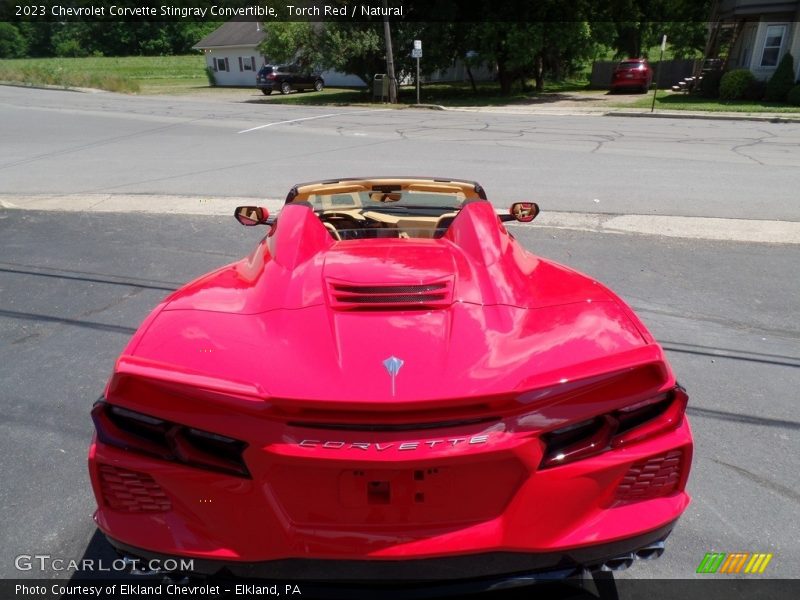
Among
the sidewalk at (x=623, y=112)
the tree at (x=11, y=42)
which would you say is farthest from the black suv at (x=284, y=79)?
the tree at (x=11, y=42)

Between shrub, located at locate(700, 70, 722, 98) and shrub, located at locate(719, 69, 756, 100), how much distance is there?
161 centimetres

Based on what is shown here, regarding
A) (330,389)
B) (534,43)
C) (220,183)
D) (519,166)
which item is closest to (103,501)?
(330,389)

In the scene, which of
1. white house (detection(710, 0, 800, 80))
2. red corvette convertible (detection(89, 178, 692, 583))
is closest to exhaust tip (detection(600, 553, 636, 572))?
red corvette convertible (detection(89, 178, 692, 583))

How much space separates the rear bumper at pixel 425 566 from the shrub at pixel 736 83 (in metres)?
27.9

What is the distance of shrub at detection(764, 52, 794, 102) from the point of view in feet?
77.1

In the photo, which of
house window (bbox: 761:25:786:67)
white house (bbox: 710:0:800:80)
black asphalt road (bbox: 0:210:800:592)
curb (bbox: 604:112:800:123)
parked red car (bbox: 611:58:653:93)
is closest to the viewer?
black asphalt road (bbox: 0:210:800:592)

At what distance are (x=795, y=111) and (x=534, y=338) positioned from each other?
23.5 metres

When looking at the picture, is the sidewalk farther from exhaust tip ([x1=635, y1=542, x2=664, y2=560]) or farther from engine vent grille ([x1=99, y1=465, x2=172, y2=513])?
engine vent grille ([x1=99, y1=465, x2=172, y2=513])

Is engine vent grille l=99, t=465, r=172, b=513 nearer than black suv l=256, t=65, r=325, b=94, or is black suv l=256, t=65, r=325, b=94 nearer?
engine vent grille l=99, t=465, r=172, b=513

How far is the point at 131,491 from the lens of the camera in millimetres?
1797

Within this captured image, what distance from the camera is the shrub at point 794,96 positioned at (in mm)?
22547

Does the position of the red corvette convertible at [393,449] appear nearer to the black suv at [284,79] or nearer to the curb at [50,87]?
the black suv at [284,79]

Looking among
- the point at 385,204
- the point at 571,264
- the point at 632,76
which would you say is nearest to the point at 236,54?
the point at 632,76

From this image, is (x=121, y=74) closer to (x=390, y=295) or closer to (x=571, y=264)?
(x=571, y=264)
